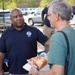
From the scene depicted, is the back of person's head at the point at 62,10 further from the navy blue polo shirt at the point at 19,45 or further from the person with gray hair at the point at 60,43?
the navy blue polo shirt at the point at 19,45

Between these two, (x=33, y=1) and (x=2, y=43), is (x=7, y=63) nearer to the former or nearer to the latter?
(x=2, y=43)

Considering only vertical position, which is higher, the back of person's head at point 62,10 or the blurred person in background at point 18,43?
the back of person's head at point 62,10

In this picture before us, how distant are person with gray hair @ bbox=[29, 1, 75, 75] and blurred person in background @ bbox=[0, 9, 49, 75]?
4.12 ft

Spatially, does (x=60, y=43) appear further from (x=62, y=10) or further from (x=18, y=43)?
(x=18, y=43)

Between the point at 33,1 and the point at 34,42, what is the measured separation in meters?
31.7

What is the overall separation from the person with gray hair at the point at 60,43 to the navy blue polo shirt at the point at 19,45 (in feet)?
4.11

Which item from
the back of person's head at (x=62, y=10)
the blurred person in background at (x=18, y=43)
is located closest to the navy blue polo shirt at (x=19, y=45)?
the blurred person in background at (x=18, y=43)

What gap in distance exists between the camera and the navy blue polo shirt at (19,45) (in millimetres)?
3426

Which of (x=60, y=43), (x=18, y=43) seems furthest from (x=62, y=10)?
(x=18, y=43)

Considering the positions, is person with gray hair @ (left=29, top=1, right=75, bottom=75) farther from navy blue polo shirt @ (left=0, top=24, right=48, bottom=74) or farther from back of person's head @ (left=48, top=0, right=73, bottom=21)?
navy blue polo shirt @ (left=0, top=24, right=48, bottom=74)

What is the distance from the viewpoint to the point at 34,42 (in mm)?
3473

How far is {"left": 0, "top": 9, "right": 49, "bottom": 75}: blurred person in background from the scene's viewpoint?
3426 mm

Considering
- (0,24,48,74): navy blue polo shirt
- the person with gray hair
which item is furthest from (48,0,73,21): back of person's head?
(0,24,48,74): navy blue polo shirt

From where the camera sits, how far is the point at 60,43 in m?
1.95
